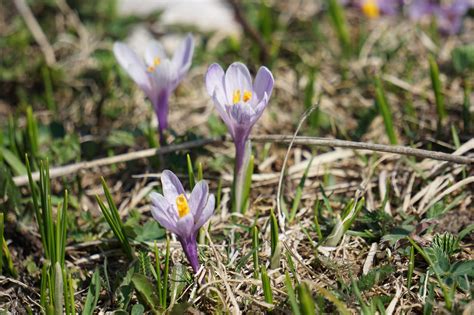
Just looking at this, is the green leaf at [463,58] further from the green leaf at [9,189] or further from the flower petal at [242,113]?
the green leaf at [9,189]

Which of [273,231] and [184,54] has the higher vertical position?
[184,54]

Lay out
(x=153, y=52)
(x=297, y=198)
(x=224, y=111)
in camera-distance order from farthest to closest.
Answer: (x=153, y=52), (x=297, y=198), (x=224, y=111)

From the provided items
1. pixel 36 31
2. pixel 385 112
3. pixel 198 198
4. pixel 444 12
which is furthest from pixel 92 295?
pixel 444 12

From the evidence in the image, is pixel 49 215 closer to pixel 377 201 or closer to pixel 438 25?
pixel 377 201

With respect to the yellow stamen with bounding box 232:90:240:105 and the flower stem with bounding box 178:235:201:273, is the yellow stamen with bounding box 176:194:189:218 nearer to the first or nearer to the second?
the flower stem with bounding box 178:235:201:273

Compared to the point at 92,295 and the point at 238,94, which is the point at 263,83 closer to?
the point at 238,94

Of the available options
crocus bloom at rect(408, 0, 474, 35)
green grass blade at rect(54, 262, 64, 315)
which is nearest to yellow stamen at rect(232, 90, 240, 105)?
green grass blade at rect(54, 262, 64, 315)
